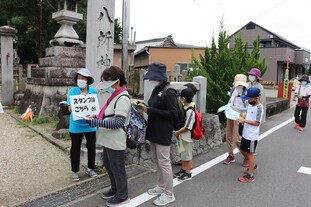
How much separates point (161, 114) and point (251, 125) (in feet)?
5.83

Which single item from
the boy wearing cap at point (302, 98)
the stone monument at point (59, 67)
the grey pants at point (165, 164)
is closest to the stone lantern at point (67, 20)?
the stone monument at point (59, 67)

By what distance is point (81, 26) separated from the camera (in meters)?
21.2

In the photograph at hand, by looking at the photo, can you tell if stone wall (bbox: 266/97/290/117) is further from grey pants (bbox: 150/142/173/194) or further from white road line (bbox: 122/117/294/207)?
grey pants (bbox: 150/142/173/194)

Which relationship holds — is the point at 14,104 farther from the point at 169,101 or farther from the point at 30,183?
the point at 169,101

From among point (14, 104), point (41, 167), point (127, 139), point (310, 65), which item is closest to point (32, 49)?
point (14, 104)

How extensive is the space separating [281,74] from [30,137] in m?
33.0

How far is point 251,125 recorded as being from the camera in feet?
14.8

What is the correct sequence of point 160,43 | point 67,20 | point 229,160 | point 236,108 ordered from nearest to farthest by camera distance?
point 236,108
point 229,160
point 67,20
point 160,43

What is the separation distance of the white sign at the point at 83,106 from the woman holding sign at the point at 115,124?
0.17m

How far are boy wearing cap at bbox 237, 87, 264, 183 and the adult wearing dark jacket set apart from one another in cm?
146

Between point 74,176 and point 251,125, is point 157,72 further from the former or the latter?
point 74,176

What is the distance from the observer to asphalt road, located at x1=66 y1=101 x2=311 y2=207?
3734 mm

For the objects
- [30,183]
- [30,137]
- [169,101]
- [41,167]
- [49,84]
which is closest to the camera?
[169,101]

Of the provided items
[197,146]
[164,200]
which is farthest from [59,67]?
[164,200]
